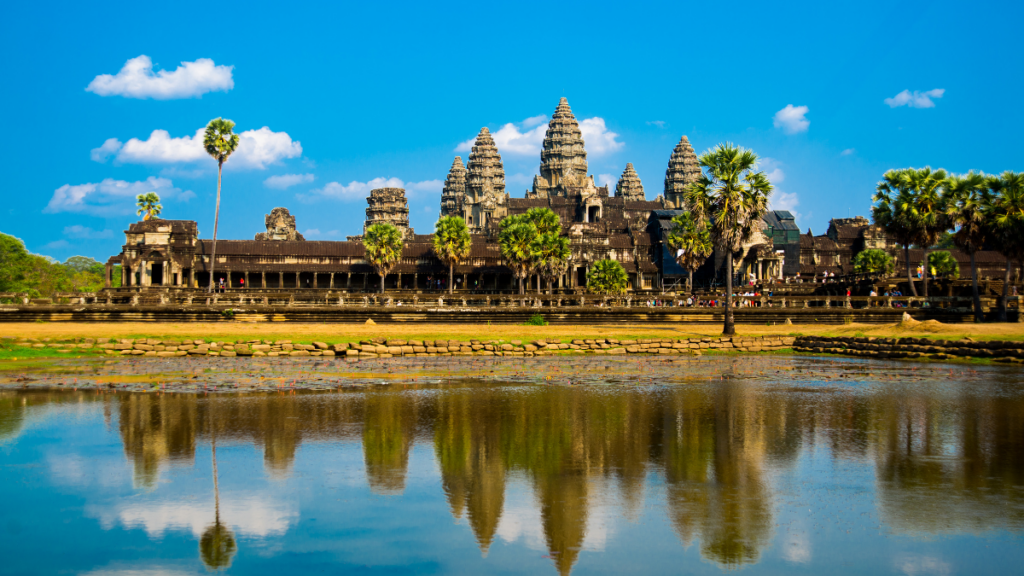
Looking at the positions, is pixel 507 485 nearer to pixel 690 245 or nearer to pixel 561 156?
pixel 690 245

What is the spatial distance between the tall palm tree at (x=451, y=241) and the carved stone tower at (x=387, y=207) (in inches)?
1645

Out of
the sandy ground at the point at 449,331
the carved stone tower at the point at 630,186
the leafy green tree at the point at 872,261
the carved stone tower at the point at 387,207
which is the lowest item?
the sandy ground at the point at 449,331

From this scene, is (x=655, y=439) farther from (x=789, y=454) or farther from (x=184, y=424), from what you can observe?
(x=184, y=424)

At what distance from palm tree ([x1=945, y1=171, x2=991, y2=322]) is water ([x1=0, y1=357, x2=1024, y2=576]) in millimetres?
30537

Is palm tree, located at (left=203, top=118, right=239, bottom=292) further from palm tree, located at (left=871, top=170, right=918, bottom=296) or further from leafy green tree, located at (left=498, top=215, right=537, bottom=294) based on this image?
palm tree, located at (left=871, top=170, right=918, bottom=296)

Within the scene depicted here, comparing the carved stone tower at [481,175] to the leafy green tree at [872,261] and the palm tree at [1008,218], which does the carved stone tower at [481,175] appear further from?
the palm tree at [1008,218]

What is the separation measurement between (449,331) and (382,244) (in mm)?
39921

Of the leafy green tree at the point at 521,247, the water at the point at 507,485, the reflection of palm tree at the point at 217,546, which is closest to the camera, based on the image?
the reflection of palm tree at the point at 217,546

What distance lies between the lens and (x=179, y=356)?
26.0 metres

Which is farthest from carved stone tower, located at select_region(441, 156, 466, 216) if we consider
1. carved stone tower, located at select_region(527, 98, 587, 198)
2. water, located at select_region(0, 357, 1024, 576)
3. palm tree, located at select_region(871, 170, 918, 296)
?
water, located at select_region(0, 357, 1024, 576)

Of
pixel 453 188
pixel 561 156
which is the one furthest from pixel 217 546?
pixel 453 188

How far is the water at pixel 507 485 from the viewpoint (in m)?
7.12

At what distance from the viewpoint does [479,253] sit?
84.2m

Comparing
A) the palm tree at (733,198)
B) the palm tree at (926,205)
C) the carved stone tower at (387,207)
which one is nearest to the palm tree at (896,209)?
the palm tree at (926,205)
